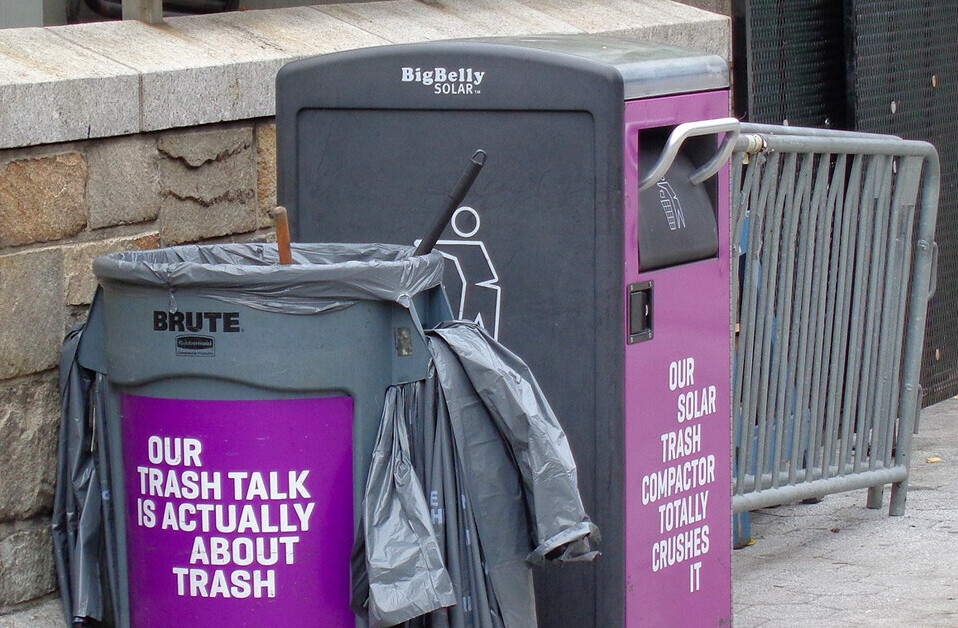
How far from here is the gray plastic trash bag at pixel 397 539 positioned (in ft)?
9.98

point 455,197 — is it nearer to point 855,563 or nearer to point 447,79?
point 447,79

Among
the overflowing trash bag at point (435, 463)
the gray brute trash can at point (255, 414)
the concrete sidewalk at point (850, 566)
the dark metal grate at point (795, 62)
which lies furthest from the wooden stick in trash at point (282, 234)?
the dark metal grate at point (795, 62)

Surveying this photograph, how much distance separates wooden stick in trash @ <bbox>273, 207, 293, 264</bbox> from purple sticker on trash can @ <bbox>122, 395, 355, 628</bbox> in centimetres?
31

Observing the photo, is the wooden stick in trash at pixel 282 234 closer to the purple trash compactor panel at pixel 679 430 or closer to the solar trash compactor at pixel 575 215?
the solar trash compactor at pixel 575 215

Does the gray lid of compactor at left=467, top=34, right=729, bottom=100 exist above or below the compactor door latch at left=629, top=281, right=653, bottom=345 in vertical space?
above

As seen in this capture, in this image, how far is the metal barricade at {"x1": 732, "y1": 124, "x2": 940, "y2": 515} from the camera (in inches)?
199

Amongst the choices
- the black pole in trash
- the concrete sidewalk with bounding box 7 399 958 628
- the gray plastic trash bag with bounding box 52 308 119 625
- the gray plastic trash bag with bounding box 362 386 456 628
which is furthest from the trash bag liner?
the concrete sidewalk with bounding box 7 399 958 628

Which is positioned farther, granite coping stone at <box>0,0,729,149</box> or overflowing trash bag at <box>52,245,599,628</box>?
granite coping stone at <box>0,0,729,149</box>

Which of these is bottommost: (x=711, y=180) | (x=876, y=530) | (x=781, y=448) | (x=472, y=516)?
(x=876, y=530)

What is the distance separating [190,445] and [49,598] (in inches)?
38.0

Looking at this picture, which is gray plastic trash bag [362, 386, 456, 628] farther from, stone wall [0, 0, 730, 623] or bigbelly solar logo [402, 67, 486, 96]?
stone wall [0, 0, 730, 623]

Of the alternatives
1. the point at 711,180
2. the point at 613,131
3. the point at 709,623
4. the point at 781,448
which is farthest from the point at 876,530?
the point at 613,131

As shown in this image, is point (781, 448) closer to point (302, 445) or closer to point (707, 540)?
point (707, 540)

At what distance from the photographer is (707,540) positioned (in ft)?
13.0
